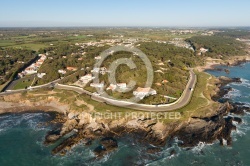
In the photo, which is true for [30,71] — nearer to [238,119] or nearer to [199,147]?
[199,147]

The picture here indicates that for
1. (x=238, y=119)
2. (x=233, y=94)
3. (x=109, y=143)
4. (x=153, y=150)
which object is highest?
(x=233, y=94)

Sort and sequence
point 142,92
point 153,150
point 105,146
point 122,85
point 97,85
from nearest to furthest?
point 153,150
point 105,146
point 142,92
point 122,85
point 97,85

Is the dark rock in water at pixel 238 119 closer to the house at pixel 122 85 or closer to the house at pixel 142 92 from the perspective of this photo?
the house at pixel 142 92

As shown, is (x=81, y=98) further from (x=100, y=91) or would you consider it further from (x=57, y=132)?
(x=57, y=132)

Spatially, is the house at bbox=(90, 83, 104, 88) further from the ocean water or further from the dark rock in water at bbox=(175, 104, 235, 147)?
the dark rock in water at bbox=(175, 104, 235, 147)

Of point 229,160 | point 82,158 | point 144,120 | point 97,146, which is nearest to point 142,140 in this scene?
point 144,120

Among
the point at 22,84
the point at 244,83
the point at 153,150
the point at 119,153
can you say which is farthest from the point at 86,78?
the point at 244,83
